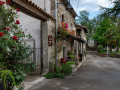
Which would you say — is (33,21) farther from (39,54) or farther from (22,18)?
(39,54)

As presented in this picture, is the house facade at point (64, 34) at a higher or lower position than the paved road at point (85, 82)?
higher

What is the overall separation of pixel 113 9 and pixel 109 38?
21121mm

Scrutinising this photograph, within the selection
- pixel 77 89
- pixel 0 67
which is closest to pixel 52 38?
pixel 77 89

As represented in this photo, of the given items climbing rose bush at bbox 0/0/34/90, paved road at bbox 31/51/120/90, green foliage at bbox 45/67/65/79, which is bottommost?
paved road at bbox 31/51/120/90

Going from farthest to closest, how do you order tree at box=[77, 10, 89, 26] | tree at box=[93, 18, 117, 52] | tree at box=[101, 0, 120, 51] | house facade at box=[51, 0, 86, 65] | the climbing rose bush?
tree at box=[77, 10, 89, 26]
tree at box=[93, 18, 117, 52]
house facade at box=[51, 0, 86, 65]
tree at box=[101, 0, 120, 51]
the climbing rose bush

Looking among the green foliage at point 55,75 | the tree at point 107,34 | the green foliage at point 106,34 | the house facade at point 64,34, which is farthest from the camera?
the green foliage at point 106,34

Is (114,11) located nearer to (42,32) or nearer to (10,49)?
(42,32)

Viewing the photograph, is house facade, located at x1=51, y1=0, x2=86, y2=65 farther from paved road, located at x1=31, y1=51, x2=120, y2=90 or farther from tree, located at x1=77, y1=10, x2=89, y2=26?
tree, located at x1=77, y1=10, x2=89, y2=26

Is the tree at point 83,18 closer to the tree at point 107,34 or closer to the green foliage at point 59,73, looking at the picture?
the tree at point 107,34

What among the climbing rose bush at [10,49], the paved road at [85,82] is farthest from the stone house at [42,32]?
the climbing rose bush at [10,49]

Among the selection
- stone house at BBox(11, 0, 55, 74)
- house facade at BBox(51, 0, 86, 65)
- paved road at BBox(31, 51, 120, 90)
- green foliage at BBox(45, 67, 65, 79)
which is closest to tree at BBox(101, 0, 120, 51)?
house facade at BBox(51, 0, 86, 65)

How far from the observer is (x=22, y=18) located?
27.1 ft

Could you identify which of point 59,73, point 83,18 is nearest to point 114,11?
point 59,73

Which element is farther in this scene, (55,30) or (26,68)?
(55,30)
